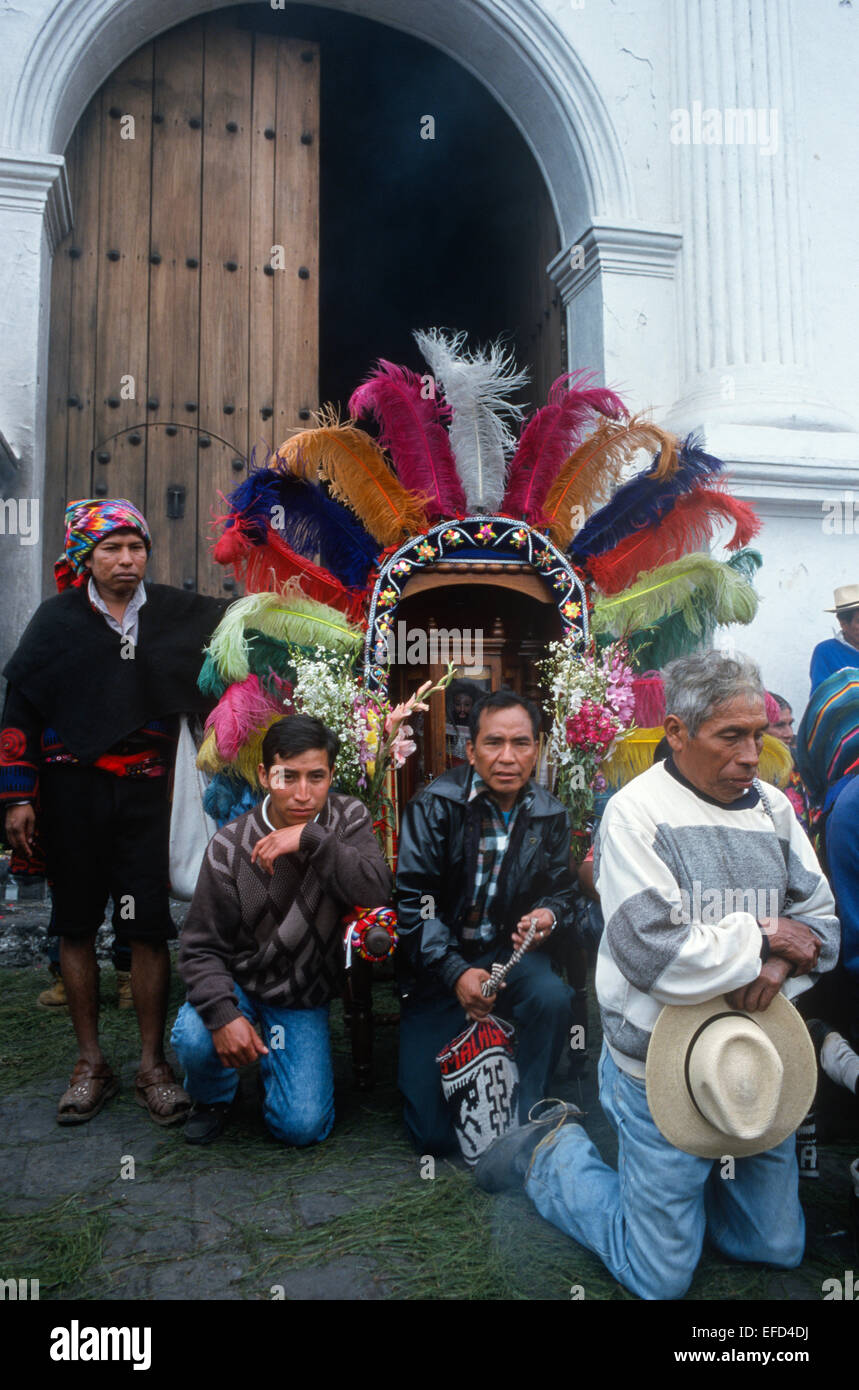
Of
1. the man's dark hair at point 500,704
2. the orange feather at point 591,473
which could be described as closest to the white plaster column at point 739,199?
the orange feather at point 591,473

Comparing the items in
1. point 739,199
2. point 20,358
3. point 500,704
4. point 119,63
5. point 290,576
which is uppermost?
point 119,63

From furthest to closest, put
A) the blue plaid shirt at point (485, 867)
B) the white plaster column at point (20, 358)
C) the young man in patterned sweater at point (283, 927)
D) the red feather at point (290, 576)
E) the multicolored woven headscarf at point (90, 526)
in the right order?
the white plaster column at point (20, 358) → the red feather at point (290, 576) → the multicolored woven headscarf at point (90, 526) → the blue plaid shirt at point (485, 867) → the young man in patterned sweater at point (283, 927)

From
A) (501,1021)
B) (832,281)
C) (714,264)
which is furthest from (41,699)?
(832,281)

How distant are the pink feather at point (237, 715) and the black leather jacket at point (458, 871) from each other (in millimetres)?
595

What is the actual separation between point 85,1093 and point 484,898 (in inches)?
52.6

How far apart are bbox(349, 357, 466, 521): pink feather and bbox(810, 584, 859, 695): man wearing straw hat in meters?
1.75

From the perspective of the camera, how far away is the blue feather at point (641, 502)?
370 centimetres

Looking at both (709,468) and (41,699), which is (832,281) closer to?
(709,468)

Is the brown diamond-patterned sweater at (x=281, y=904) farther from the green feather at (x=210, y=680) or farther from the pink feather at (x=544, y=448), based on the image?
the pink feather at (x=544, y=448)

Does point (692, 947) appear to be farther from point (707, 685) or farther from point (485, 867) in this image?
point (485, 867)

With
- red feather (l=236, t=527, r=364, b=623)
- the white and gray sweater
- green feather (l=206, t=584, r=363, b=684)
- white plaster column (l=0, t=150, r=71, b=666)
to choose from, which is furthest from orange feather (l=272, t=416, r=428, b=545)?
the white and gray sweater

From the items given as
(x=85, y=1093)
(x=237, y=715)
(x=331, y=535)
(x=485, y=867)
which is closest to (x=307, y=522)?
(x=331, y=535)

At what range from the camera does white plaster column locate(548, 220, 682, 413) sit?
16.6 ft

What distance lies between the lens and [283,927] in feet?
9.27
